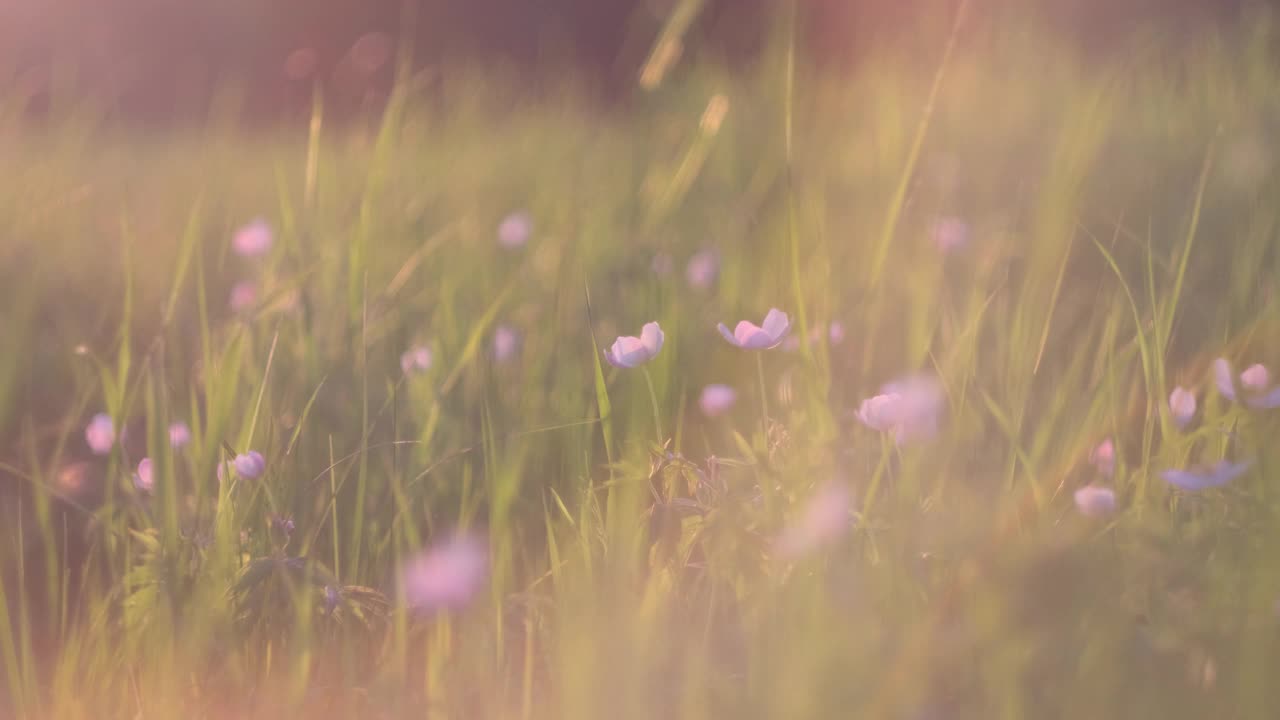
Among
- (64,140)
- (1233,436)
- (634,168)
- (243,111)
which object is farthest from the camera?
(243,111)

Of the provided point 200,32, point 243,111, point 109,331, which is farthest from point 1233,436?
point 200,32

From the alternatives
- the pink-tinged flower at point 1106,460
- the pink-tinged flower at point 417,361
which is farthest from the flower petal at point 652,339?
the pink-tinged flower at point 1106,460

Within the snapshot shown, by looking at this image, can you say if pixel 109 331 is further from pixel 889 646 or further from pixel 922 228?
pixel 889 646

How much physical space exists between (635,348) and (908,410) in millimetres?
319

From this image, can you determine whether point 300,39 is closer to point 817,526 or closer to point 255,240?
point 255,240

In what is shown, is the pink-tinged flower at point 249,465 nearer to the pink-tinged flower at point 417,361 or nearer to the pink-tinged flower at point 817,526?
the pink-tinged flower at point 417,361

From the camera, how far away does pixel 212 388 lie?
1238 millimetres

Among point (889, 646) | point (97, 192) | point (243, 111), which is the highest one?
point (889, 646)

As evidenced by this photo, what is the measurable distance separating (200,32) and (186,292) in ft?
15.8

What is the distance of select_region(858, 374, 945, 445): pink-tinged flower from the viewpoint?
3.47ft

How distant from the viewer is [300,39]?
6148mm

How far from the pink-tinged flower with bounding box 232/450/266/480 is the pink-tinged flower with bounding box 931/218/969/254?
3.57ft

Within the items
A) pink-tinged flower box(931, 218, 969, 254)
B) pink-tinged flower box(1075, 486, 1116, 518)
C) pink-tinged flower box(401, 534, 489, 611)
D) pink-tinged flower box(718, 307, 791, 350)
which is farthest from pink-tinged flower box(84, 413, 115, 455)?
pink-tinged flower box(931, 218, 969, 254)

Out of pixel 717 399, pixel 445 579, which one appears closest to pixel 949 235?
pixel 717 399
